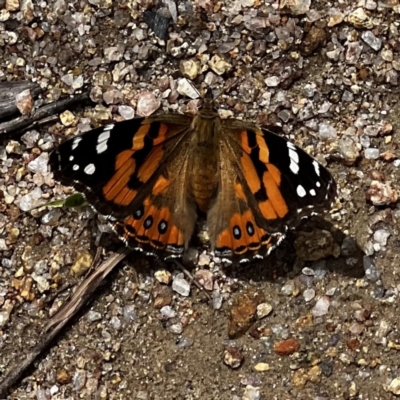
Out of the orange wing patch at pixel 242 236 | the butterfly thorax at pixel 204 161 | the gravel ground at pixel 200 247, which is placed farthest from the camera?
the gravel ground at pixel 200 247

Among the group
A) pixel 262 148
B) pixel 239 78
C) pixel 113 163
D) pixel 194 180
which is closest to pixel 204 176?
pixel 194 180

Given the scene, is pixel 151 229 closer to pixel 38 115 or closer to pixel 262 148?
pixel 262 148

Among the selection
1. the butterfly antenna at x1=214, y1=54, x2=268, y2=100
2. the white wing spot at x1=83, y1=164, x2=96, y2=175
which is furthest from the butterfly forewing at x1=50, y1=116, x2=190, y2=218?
the butterfly antenna at x1=214, y1=54, x2=268, y2=100

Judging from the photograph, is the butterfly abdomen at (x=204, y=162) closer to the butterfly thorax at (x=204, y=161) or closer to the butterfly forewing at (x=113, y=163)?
the butterfly thorax at (x=204, y=161)

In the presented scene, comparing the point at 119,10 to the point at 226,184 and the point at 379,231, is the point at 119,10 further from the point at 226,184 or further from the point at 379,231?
the point at 379,231

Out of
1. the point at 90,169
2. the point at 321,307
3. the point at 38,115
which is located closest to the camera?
the point at 90,169

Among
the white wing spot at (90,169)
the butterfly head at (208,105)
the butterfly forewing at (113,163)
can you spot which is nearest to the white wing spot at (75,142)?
the butterfly forewing at (113,163)
